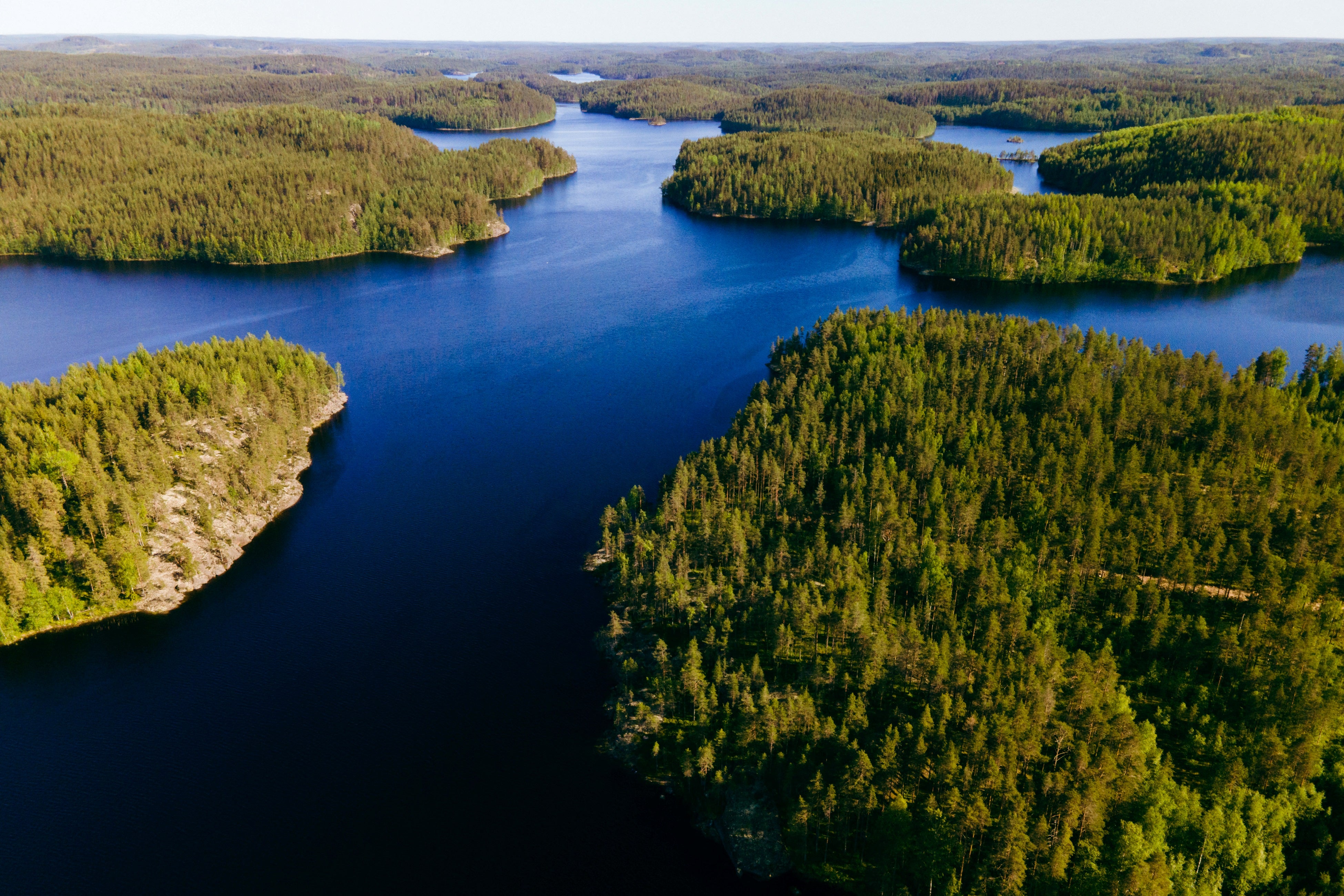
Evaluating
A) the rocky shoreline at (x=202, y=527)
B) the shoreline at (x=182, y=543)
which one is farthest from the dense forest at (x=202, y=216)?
the shoreline at (x=182, y=543)

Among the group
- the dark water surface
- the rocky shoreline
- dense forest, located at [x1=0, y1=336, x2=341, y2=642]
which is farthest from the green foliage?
the rocky shoreline

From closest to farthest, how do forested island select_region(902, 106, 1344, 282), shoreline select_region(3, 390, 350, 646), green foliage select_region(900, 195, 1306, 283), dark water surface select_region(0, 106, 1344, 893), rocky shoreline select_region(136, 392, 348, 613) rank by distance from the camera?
dark water surface select_region(0, 106, 1344, 893), shoreline select_region(3, 390, 350, 646), rocky shoreline select_region(136, 392, 348, 613), green foliage select_region(900, 195, 1306, 283), forested island select_region(902, 106, 1344, 282)

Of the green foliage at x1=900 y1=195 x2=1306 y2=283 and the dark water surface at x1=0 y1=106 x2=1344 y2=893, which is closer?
the dark water surface at x1=0 y1=106 x2=1344 y2=893

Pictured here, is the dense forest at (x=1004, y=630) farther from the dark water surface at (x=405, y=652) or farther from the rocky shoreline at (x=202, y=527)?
the rocky shoreline at (x=202, y=527)

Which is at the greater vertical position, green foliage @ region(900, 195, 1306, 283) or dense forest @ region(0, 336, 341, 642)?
green foliage @ region(900, 195, 1306, 283)

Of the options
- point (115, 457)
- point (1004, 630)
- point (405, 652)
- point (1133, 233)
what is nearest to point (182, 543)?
point (115, 457)

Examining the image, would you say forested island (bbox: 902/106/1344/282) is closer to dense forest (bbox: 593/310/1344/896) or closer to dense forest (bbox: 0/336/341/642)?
dense forest (bbox: 593/310/1344/896)
